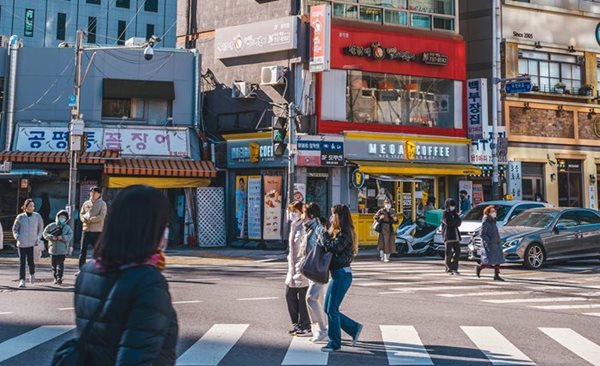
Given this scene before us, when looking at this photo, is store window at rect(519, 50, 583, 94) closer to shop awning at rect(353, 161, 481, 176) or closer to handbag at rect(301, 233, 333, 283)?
shop awning at rect(353, 161, 481, 176)

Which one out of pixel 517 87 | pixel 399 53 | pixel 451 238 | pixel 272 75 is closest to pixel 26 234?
pixel 451 238

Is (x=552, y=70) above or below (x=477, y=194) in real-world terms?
above

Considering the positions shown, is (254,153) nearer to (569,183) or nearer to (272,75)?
(272,75)

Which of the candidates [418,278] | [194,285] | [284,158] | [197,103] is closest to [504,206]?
[418,278]

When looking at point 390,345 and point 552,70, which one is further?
Result: point 552,70

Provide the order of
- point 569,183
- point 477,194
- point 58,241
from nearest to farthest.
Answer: point 58,241 < point 477,194 < point 569,183

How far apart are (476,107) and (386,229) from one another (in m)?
11.0

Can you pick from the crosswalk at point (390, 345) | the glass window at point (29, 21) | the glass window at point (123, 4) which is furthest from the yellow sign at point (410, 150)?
the glass window at point (29, 21)

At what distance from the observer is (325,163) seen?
2533 centimetres

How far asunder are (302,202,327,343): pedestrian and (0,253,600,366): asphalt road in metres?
0.32

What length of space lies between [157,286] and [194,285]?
11.5 metres

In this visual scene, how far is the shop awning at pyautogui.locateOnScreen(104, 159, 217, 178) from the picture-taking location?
23938mm

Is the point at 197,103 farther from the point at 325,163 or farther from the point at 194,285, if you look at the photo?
the point at 194,285

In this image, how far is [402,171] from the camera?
26516 millimetres
